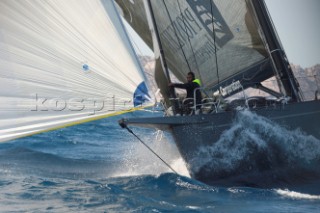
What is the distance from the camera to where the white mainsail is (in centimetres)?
647

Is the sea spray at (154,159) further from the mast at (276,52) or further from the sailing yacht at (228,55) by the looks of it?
the mast at (276,52)

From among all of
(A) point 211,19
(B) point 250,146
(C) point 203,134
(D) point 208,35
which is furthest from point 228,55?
(C) point 203,134

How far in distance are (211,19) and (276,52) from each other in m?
1.35

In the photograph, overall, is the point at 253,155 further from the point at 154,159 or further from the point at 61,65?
the point at 61,65

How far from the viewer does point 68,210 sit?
6086 mm

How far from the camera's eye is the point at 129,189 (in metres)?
7.33

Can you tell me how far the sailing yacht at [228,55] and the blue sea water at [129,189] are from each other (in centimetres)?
69

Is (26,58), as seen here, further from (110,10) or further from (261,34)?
(261,34)

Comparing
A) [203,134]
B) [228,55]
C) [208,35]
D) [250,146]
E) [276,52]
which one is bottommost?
[250,146]

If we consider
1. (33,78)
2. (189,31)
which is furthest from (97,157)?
(33,78)

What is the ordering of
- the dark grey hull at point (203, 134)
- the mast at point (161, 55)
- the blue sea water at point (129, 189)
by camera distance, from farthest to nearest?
the mast at point (161, 55) → the dark grey hull at point (203, 134) → the blue sea water at point (129, 189)

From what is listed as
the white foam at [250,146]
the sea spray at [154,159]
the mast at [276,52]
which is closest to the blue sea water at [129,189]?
the sea spray at [154,159]

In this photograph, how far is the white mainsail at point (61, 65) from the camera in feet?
21.2

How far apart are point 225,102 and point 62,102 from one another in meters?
2.94
